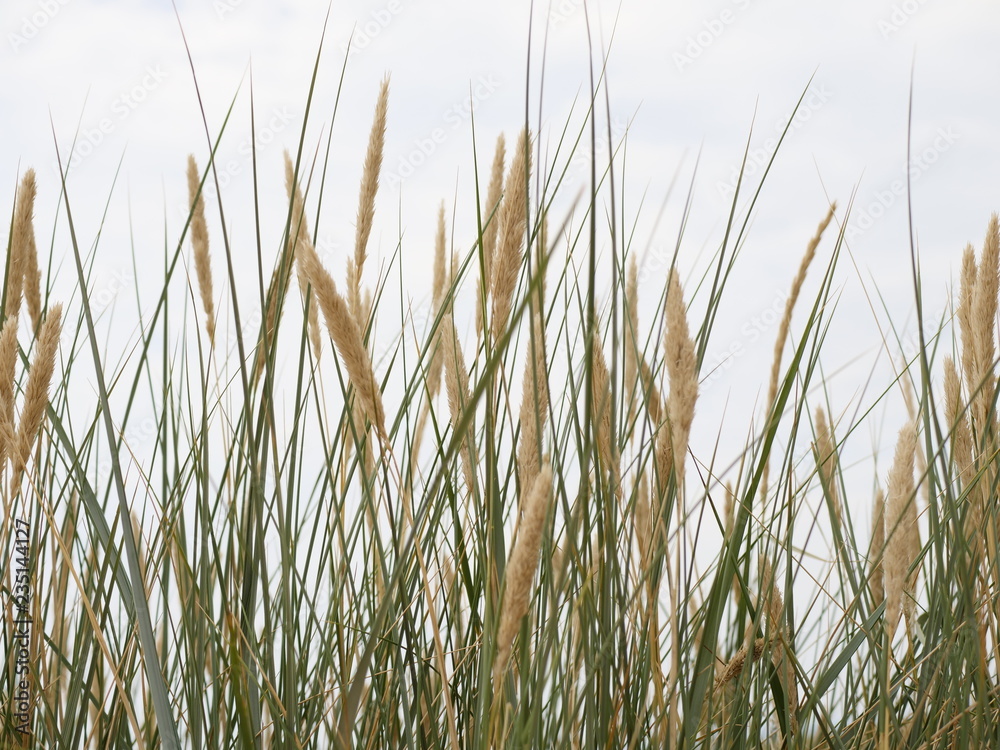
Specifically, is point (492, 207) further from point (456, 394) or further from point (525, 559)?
point (525, 559)

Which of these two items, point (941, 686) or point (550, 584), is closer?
point (550, 584)

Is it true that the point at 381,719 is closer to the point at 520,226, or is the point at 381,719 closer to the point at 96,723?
the point at 96,723

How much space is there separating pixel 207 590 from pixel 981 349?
43.2 inches

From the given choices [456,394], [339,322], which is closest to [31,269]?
[456,394]

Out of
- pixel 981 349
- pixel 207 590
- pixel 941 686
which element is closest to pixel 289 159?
pixel 207 590

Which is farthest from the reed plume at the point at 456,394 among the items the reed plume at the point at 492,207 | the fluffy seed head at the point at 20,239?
the fluffy seed head at the point at 20,239

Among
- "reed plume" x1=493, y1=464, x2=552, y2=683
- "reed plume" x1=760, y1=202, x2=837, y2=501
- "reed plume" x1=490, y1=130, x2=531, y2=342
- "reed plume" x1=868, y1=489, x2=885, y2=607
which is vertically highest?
"reed plume" x1=760, y1=202, x2=837, y2=501

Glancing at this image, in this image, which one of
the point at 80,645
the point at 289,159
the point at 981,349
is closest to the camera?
the point at 981,349

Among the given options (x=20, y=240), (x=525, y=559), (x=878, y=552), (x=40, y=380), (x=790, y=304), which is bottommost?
(x=525, y=559)

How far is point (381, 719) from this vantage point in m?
1.15

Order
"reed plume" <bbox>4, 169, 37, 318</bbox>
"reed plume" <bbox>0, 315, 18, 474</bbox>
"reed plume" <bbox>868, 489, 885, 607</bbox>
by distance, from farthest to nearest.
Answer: "reed plume" <bbox>4, 169, 37, 318</bbox>, "reed plume" <bbox>868, 489, 885, 607</bbox>, "reed plume" <bbox>0, 315, 18, 474</bbox>

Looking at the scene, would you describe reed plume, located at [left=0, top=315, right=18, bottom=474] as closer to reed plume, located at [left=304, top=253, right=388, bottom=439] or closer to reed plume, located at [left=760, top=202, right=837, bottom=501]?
reed plume, located at [left=304, top=253, right=388, bottom=439]

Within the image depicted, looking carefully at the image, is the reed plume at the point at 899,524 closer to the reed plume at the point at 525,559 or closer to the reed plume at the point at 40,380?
the reed plume at the point at 525,559

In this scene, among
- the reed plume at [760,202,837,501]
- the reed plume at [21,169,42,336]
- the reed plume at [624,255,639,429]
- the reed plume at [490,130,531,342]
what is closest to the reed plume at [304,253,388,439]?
the reed plume at [490,130,531,342]
